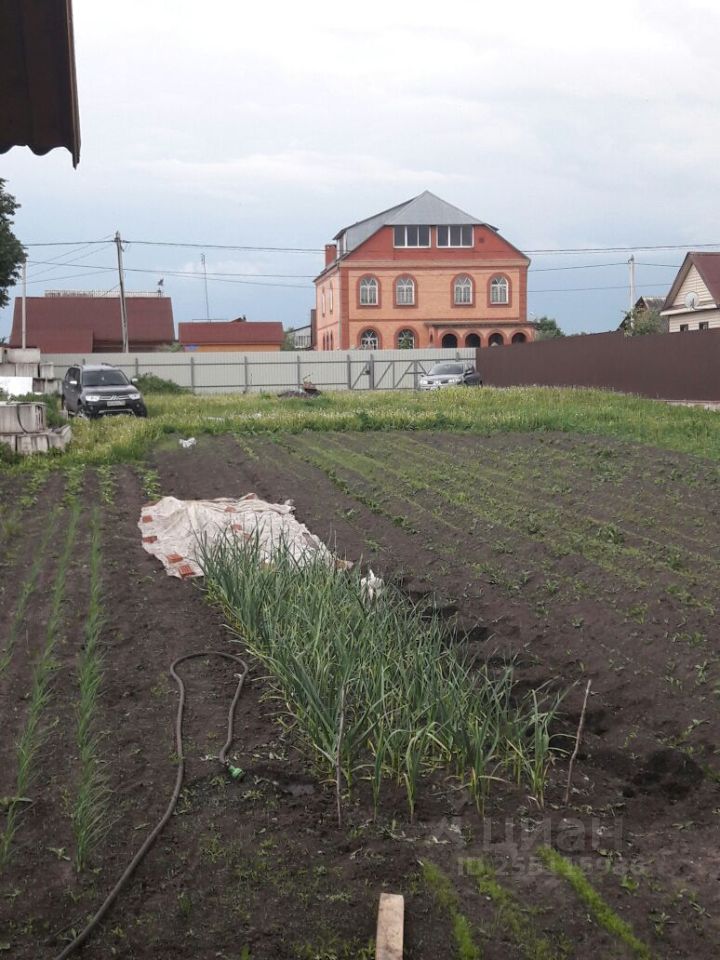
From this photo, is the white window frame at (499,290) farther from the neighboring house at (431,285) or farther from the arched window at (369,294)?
the arched window at (369,294)

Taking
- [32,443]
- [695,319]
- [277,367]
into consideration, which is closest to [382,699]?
[32,443]

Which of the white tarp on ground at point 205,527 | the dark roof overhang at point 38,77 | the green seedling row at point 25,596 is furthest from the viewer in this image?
the white tarp on ground at point 205,527

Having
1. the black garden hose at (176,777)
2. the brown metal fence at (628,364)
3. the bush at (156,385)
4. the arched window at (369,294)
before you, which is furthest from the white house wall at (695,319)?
the black garden hose at (176,777)

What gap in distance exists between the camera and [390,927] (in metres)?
3.28

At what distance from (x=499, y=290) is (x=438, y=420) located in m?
39.9

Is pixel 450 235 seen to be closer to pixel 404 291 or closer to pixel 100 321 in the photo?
pixel 404 291

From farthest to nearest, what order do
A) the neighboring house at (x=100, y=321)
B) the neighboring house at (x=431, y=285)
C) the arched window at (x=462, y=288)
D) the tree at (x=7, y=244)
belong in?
1. the arched window at (x=462, y=288)
2. the neighboring house at (x=431, y=285)
3. the neighboring house at (x=100, y=321)
4. the tree at (x=7, y=244)

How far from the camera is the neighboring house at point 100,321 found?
184 ft

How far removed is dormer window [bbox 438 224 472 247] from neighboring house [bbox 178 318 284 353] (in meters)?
11.5

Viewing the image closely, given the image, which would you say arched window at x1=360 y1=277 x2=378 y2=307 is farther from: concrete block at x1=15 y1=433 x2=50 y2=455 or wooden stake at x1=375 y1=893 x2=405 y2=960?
wooden stake at x1=375 y1=893 x2=405 y2=960

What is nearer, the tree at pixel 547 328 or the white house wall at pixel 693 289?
the white house wall at pixel 693 289

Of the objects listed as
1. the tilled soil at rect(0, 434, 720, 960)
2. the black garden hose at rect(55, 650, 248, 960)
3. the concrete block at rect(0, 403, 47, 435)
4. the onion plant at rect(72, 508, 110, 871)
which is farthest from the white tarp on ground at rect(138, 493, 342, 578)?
the concrete block at rect(0, 403, 47, 435)

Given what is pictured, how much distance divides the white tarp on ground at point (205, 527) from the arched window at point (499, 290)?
1905 inches

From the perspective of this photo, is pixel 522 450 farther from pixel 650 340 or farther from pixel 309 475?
pixel 650 340
